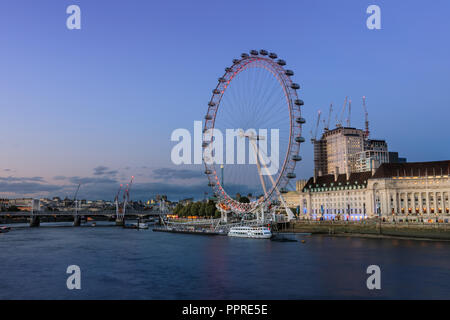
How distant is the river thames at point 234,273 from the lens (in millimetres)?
27312

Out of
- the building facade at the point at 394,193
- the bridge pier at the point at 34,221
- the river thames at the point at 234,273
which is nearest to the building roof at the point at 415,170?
the building facade at the point at 394,193

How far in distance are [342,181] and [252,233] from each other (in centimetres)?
4952

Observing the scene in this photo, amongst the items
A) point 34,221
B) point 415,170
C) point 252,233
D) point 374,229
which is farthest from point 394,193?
point 34,221

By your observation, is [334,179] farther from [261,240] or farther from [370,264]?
[370,264]

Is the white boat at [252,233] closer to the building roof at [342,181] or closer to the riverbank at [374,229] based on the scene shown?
the riverbank at [374,229]

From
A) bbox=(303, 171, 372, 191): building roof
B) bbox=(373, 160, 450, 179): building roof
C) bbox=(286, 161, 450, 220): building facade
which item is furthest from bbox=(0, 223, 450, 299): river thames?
bbox=(303, 171, 372, 191): building roof

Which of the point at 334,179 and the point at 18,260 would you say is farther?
the point at 334,179

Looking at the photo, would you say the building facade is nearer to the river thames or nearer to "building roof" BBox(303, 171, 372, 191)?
"building roof" BBox(303, 171, 372, 191)

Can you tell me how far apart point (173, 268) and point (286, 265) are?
Answer: 34.7 ft

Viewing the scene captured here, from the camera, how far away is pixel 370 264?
37.9 meters

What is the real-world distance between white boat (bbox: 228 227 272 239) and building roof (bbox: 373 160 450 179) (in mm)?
41032

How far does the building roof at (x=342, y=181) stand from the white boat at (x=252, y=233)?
43.7 m

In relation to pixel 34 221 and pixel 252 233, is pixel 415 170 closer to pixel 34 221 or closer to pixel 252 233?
pixel 252 233

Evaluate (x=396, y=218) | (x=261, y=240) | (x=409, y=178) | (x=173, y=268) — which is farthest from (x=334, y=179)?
(x=173, y=268)
